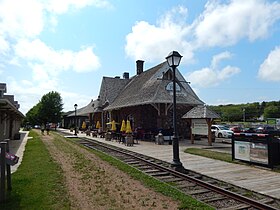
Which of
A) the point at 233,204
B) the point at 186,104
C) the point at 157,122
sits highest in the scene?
the point at 186,104

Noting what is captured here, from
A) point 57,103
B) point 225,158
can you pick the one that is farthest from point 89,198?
point 57,103

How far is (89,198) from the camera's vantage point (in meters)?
6.04

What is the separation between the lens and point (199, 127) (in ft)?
61.4

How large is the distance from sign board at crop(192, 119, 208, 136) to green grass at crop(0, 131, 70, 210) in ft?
38.1

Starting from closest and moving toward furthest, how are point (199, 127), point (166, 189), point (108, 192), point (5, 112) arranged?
1. point (108, 192)
2. point (166, 189)
3. point (199, 127)
4. point (5, 112)

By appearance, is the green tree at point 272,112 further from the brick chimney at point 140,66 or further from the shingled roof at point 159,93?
the shingled roof at point 159,93

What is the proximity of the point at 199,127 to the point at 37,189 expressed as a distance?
1405cm

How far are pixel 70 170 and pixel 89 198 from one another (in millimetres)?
3594

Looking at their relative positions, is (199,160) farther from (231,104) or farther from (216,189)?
(231,104)

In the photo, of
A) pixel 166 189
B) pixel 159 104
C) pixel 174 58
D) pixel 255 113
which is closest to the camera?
pixel 166 189

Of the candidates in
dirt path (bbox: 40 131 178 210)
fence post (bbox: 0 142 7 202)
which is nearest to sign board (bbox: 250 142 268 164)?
dirt path (bbox: 40 131 178 210)

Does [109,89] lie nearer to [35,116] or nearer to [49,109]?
[49,109]

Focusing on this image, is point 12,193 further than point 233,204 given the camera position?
Yes

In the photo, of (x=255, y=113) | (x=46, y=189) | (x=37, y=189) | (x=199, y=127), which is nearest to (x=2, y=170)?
(x=37, y=189)
